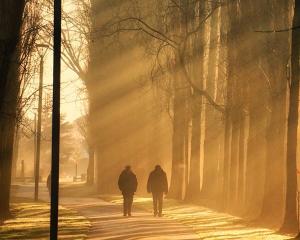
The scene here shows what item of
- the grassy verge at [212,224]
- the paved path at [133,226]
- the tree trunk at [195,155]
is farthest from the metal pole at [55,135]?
the tree trunk at [195,155]

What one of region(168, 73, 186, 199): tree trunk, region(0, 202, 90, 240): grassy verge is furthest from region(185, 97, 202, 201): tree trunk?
region(0, 202, 90, 240): grassy verge

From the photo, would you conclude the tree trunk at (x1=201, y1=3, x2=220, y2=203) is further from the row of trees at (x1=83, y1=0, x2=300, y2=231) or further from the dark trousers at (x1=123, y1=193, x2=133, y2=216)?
the dark trousers at (x1=123, y1=193, x2=133, y2=216)

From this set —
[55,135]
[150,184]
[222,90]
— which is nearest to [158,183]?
[150,184]

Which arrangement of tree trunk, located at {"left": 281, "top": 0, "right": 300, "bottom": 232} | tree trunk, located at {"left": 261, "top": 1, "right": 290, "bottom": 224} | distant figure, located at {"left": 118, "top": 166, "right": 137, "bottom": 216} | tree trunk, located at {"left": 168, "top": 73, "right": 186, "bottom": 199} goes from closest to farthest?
tree trunk, located at {"left": 281, "top": 0, "right": 300, "bottom": 232} < tree trunk, located at {"left": 261, "top": 1, "right": 290, "bottom": 224} < distant figure, located at {"left": 118, "top": 166, "right": 137, "bottom": 216} < tree trunk, located at {"left": 168, "top": 73, "right": 186, "bottom": 199}

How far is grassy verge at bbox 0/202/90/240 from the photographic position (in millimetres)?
22781

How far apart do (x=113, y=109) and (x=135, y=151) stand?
3.36 meters

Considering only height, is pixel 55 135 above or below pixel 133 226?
above

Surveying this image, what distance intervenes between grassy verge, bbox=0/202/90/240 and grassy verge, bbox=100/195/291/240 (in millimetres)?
3466

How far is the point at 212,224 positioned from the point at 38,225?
5.88 m

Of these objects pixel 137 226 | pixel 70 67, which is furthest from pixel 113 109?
pixel 137 226

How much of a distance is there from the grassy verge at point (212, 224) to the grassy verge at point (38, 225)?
3466 millimetres

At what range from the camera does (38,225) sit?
86.0 feet

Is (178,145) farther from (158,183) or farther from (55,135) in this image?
(55,135)

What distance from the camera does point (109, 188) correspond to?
50.5 metres
